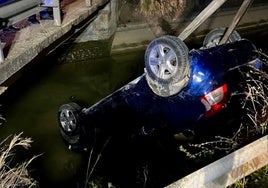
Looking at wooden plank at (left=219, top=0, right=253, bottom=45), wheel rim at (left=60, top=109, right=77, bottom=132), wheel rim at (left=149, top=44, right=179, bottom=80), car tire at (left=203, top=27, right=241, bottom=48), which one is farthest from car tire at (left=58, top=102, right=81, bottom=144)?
wooden plank at (left=219, top=0, right=253, bottom=45)

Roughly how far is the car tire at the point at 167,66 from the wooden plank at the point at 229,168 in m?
1.87

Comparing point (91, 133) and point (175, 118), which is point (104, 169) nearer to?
point (91, 133)

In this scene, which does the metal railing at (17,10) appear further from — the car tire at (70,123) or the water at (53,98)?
the water at (53,98)

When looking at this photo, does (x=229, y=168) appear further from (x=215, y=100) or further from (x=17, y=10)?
(x=17, y=10)

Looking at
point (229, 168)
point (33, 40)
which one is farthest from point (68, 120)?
point (229, 168)

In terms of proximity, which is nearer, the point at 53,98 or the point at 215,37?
the point at 215,37

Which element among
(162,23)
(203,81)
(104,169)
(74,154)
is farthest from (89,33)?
(203,81)

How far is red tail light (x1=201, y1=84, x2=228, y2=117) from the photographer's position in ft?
13.7

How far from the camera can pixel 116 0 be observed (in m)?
8.35

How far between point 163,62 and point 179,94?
Answer: 1.37 ft

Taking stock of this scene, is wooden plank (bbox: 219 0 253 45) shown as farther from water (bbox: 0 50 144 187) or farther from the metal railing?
water (bbox: 0 50 144 187)

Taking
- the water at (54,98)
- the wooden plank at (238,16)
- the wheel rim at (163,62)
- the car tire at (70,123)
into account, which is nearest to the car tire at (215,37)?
the wooden plank at (238,16)

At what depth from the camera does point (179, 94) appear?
14.1ft

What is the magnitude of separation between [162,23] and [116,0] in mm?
1277
